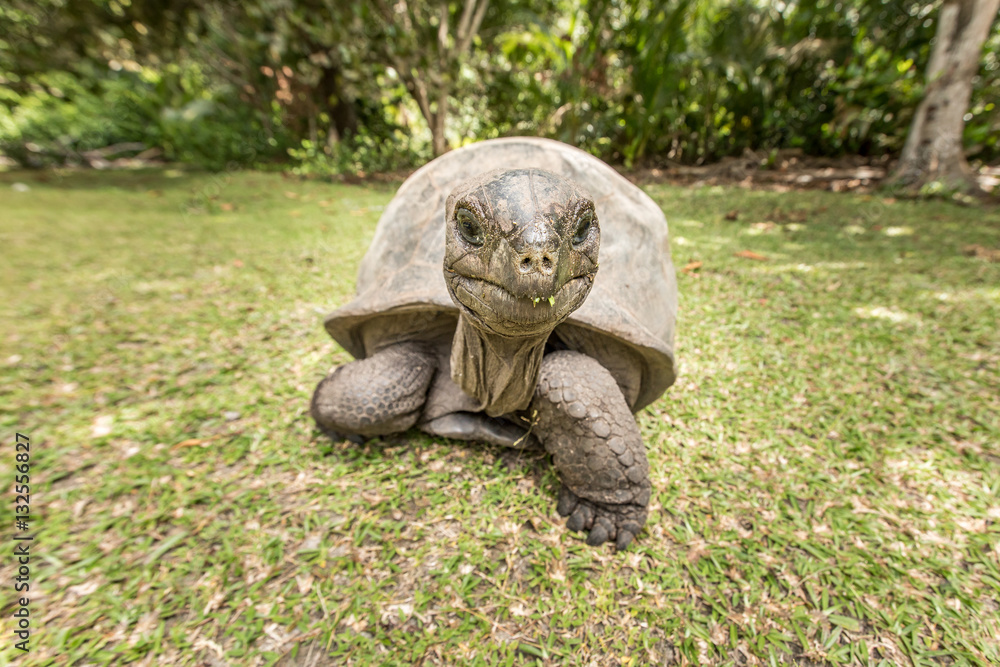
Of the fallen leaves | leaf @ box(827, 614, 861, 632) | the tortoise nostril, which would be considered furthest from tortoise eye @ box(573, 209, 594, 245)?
the fallen leaves

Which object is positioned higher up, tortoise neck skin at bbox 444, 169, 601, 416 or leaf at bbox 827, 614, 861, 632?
tortoise neck skin at bbox 444, 169, 601, 416

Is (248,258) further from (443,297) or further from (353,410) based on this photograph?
(443,297)

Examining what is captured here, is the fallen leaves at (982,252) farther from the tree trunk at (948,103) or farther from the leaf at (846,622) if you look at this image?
the leaf at (846,622)

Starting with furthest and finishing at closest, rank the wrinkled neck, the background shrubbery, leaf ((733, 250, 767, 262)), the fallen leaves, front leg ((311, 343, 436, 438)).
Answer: the background shrubbery, leaf ((733, 250, 767, 262)), the fallen leaves, front leg ((311, 343, 436, 438)), the wrinkled neck

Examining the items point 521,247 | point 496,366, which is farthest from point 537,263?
point 496,366

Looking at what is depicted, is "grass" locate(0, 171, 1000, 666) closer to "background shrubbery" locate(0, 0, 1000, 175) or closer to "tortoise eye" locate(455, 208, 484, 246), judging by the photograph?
"tortoise eye" locate(455, 208, 484, 246)

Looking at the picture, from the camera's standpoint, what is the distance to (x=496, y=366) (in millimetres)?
1189

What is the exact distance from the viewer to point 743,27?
596 cm

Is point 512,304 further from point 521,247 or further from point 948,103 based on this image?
point 948,103

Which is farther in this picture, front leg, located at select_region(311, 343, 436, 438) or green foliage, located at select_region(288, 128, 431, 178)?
green foliage, located at select_region(288, 128, 431, 178)

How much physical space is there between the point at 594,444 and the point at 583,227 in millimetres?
676

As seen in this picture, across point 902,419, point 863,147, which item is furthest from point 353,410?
point 863,147

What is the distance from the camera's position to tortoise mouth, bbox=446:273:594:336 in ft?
2.79

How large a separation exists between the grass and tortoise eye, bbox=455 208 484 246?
0.95m
